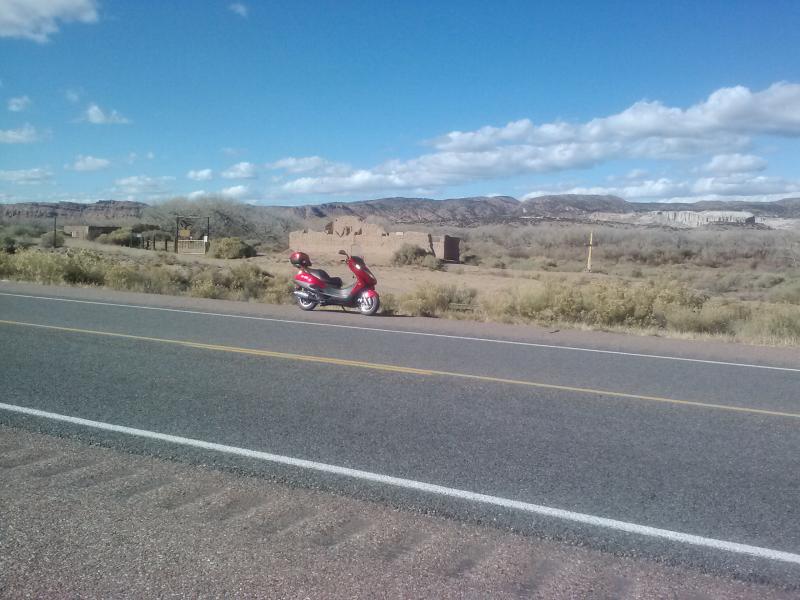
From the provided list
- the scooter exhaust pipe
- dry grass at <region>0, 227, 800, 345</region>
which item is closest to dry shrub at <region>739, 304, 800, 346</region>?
dry grass at <region>0, 227, 800, 345</region>

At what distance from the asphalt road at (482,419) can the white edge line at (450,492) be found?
0.06 ft

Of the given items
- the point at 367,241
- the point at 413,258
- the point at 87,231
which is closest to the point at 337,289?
the point at 413,258

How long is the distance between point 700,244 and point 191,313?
5523cm

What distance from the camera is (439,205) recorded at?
→ 538 ft

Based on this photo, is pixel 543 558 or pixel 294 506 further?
pixel 294 506

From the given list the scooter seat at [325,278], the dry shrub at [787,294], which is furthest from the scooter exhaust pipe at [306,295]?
the dry shrub at [787,294]

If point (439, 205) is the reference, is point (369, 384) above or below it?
below

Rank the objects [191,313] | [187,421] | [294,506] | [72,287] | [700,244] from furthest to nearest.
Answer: [700,244] < [72,287] < [191,313] < [187,421] < [294,506]

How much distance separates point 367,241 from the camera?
48312mm

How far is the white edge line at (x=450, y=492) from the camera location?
4.82 m

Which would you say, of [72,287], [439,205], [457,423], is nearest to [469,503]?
[457,423]

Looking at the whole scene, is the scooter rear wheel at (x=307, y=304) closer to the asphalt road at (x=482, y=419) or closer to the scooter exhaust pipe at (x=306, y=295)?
the scooter exhaust pipe at (x=306, y=295)

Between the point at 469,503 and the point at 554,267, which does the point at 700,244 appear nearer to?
the point at 554,267

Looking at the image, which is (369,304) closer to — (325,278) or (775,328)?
(325,278)
